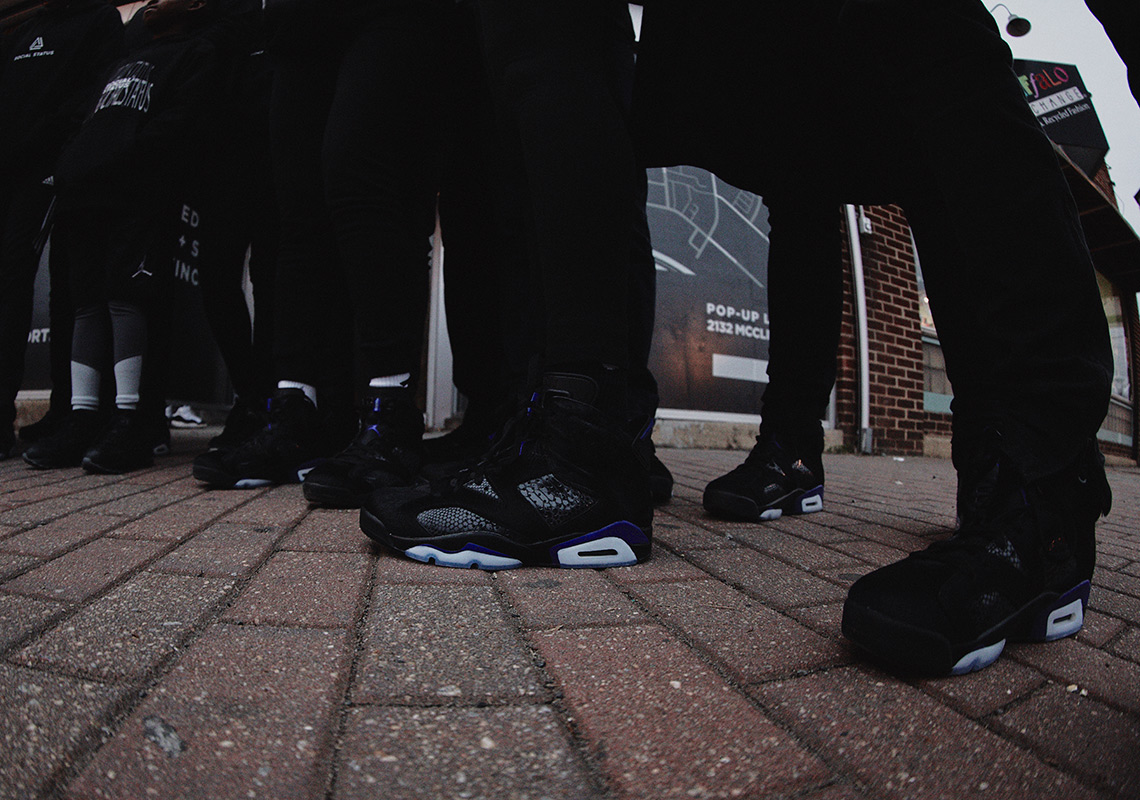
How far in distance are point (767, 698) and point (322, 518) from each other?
1.02m

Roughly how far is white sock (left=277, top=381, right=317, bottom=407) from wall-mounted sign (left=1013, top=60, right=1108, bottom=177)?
391 inches

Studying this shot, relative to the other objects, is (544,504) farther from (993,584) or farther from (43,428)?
(43,428)

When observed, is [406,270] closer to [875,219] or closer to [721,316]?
[721,316]

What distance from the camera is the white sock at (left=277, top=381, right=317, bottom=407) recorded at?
1804 millimetres

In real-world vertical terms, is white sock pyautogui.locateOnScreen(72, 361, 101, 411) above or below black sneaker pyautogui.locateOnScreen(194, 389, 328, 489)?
above

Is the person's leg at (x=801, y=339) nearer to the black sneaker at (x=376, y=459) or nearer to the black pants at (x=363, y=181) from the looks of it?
the black sneaker at (x=376, y=459)

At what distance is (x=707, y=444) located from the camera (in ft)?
15.2

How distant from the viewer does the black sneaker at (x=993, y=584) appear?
0.63 m

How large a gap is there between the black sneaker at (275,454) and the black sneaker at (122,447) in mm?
521

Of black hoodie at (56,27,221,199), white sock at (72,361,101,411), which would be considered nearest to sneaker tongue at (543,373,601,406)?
black hoodie at (56,27,221,199)

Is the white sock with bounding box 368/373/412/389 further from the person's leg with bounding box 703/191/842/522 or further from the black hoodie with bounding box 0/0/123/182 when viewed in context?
the black hoodie with bounding box 0/0/123/182

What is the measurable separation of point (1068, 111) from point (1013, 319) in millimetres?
10338

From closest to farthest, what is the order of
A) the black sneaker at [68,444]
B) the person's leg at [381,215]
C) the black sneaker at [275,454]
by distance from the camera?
the person's leg at [381,215] → the black sneaker at [275,454] → the black sneaker at [68,444]

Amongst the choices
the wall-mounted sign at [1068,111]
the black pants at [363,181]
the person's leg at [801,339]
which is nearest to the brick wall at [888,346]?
the person's leg at [801,339]
